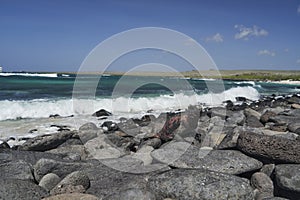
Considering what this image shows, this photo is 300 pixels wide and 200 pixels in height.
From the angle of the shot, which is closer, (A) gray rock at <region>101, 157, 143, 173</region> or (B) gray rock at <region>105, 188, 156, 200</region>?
(B) gray rock at <region>105, 188, 156, 200</region>

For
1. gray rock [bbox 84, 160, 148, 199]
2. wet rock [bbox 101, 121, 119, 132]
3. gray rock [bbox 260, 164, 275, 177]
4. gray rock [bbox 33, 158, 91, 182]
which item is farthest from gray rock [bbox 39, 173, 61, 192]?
wet rock [bbox 101, 121, 119, 132]

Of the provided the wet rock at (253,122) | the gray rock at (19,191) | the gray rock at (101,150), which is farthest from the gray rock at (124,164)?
the wet rock at (253,122)

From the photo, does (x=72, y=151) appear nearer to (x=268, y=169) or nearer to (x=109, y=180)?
(x=109, y=180)

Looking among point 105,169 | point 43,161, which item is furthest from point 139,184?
point 43,161

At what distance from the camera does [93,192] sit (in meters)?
4.43

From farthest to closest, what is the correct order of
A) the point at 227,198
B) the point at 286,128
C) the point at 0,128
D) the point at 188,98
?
the point at 188,98 < the point at 0,128 < the point at 286,128 < the point at 227,198

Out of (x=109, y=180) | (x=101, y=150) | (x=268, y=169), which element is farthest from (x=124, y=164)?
(x=268, y=169)

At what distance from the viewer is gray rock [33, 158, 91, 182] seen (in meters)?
4.93

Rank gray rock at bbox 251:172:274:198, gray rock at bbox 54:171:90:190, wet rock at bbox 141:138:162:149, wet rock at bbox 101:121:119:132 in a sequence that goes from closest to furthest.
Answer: gray rock at bbox 54:171:90:190
gray rock at bbox 251:172:274:198
wet rock at bbox 141:138:162:149
wet rock at bbox 101:121:119:132

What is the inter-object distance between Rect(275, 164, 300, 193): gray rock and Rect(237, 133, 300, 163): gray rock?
30cm

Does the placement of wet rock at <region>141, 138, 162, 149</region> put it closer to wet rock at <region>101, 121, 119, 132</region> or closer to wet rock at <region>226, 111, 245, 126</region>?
wet rock at <region>101, 121, 119, 132</region>

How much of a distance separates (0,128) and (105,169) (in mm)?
6577

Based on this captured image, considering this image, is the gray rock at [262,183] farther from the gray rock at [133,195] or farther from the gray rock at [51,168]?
the gray rock at [51,168]

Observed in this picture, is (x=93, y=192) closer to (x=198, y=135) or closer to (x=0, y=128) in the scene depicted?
(x=198, y=135)
